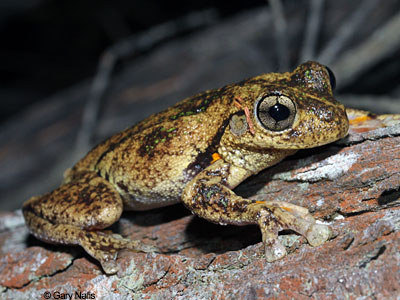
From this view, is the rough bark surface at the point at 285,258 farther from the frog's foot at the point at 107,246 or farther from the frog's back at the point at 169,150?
the frog's back at the point at 169,150

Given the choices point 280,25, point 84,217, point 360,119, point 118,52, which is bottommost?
point 84,217

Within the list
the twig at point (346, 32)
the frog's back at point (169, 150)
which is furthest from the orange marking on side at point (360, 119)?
the twig at point (346, 32)

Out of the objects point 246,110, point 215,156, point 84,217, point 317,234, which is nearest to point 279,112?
point 246,110

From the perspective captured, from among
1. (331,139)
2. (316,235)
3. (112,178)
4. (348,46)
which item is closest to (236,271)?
(316,235)

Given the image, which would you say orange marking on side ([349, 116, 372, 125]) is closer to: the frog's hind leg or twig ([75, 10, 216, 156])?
the frog's hind leg

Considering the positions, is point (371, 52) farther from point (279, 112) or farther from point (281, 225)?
point (281, 225)
